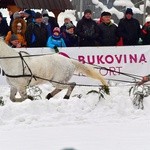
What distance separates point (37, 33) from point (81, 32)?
92 centimetres

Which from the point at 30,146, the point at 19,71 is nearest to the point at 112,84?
the point at 19,71

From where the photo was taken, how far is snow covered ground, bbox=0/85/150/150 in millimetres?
6840

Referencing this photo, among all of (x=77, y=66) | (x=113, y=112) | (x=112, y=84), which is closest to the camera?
(x=113, y=112)

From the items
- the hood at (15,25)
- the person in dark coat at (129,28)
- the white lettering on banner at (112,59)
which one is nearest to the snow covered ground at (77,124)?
the white lettering on banner at (112,59)

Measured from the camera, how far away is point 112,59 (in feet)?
38.8

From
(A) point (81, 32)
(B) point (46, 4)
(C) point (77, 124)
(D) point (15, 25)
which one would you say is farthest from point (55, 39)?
(B) point (46, 4)

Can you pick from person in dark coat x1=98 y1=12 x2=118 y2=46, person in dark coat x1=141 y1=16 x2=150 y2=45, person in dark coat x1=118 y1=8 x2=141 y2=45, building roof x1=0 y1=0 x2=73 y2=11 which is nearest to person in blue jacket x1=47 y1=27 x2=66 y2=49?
person in dark coat x1=98 y1=12 x2=118 y2=46

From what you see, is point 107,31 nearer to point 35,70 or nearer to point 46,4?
point 35,70

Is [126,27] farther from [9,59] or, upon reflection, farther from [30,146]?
[30,146]

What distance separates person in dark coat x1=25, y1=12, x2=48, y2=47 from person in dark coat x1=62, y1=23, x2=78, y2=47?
42 centimetres

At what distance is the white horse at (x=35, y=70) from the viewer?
9.39 m

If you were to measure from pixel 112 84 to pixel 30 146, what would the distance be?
4980 mm

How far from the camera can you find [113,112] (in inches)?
344

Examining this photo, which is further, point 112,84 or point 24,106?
point 112,84
